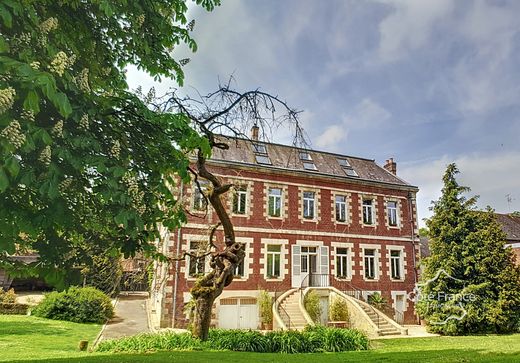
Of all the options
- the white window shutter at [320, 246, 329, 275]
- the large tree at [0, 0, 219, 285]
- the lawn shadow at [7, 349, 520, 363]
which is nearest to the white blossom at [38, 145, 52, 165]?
the large tree at [0, 0, 219, 285]

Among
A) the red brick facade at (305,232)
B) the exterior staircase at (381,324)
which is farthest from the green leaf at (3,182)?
the exterior staircase at (381,324)

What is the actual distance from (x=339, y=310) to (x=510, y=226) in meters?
21.8

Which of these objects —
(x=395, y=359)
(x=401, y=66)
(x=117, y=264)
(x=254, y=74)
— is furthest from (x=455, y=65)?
(x=117, y=264)

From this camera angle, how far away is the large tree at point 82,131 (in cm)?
306

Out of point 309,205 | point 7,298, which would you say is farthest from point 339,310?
point 7,298

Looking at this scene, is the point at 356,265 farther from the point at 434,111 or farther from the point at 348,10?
the point at 348,10

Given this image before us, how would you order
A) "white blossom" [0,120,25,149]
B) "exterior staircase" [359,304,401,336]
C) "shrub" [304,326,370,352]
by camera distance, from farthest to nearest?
"exterior staircase" [359,304,401,336] → "shrub" [304,326,370,352] → "white blossom" [0,120,25,149]

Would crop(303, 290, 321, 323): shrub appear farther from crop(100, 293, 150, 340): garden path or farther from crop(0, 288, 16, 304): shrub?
crop(0, 288, 16, 304): shrub

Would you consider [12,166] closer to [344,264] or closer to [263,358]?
[263,358]

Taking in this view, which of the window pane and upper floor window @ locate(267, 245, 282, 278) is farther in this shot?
the window pane

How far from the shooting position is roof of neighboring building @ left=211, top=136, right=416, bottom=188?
19203mm

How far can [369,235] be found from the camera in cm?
2103

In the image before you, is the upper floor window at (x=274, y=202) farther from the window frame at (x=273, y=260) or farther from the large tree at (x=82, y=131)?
the large tree at (x=82, y=131)

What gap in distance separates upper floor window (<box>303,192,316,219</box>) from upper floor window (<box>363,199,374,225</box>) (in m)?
3.31
